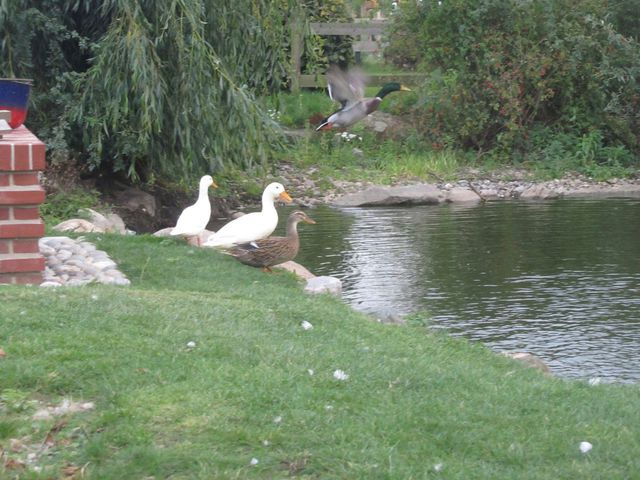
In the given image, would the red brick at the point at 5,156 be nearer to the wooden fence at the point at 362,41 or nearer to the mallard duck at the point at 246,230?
the mallard duck at the point at 246,230

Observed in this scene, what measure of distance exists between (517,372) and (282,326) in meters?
1.44

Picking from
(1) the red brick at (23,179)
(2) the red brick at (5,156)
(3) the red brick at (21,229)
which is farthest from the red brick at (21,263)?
(2) the red brick at (5,156)

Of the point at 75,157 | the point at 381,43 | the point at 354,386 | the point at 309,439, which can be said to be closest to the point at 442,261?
the point at 75,157

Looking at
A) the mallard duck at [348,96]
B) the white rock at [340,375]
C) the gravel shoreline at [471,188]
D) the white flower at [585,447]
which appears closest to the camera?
the white flower at [585,447]

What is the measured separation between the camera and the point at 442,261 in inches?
508

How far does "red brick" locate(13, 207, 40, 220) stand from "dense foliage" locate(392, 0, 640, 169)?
51.8 feet

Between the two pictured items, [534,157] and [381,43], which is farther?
[381,43]

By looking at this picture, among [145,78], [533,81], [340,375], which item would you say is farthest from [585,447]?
[533,81]

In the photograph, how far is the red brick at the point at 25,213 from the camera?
779 cm

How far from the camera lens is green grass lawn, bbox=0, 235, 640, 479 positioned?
451 cm

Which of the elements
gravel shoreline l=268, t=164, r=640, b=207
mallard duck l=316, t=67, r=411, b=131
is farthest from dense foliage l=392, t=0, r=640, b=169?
mallard duck l=316, t=67, r=411, b=131

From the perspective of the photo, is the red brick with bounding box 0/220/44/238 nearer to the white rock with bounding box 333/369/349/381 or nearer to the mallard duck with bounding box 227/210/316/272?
the mallard duck with bounding box 227/210/316/272

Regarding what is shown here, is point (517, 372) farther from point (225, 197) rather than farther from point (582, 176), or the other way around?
point (582, 176)

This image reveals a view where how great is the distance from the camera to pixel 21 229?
780 cm
